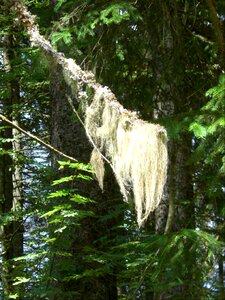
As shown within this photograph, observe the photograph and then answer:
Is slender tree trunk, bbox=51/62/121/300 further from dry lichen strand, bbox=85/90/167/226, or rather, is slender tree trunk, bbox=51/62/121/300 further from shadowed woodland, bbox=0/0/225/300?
dry lichen strand, bbox=85/90/167/226

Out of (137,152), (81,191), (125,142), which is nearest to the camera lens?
(137,152)

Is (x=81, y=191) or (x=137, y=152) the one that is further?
(x=81, y=191)

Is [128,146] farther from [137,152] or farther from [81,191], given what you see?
[81,191]

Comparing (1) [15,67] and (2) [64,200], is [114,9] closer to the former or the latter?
(2) [64,200]

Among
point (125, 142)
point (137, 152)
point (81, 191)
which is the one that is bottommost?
point (137, 152)

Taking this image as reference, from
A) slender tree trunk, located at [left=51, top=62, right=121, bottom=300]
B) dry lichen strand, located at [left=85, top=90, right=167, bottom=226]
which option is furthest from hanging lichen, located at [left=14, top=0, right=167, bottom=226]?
slender tree trunk, located at [left=51, top=62, right=121, bottom=300]

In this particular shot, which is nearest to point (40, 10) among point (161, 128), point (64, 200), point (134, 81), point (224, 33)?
point (134, 81)

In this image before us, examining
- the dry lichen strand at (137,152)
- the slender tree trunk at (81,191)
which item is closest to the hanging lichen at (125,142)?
the dry lichen strand at (137,152)

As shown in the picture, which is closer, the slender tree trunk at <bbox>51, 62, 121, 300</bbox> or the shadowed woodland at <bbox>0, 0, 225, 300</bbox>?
the shadowed woodland at <bbox>0, 0, 225, 300</bbox>

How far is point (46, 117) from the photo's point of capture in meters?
9.22

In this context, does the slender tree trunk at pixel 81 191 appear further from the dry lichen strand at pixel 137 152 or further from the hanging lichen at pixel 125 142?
the dry lichen strand at pixel 137 152

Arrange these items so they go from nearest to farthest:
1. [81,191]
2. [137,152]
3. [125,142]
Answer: [137,152], [125,142], [81,191]

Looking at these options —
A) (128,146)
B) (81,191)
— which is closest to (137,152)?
(128,146)

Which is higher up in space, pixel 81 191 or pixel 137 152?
pixel 81 191
